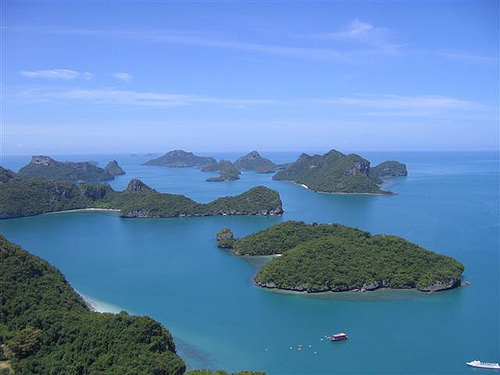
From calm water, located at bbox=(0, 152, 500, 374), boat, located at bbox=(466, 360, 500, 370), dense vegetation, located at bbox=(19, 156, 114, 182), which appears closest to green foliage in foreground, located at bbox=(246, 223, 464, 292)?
calm water, located at bbox=(0, 152, 500, 374)

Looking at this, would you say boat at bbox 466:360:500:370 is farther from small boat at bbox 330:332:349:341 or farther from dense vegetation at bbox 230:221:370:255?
dense vegetation at bbox 230:221:370:255

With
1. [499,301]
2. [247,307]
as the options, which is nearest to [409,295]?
[499,301]

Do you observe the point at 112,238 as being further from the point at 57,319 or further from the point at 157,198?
the point at 57,319

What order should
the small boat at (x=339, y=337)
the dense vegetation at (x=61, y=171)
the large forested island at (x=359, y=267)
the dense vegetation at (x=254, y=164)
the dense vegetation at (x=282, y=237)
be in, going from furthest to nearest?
the dense vegetation at (x=254, y=164) → the dense vegetation at (x=61, y=171) → the dense vegetation at (x=282, y=237) → the large forested island at (x=359, y=267) → the small boat at (x=339, y=337)

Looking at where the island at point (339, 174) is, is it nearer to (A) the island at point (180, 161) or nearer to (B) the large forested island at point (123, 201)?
(B) the large forested island at point (123, 201)

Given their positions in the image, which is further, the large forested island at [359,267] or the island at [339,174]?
the island at [339,174]

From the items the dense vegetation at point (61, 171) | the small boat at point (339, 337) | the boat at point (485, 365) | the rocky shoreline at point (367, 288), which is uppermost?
the dense vegetation at point (61, 171)

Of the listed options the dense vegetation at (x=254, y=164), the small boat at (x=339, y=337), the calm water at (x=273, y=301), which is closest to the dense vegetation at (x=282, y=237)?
the calm water at (x=273, y=301)

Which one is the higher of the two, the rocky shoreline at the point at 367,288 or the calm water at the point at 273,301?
the rocky shoreline at the point at 367,288
